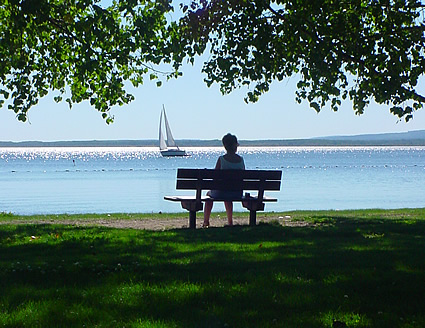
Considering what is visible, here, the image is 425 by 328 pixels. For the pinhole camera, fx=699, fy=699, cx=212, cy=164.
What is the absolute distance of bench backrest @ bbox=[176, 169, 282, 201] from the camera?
13.1m

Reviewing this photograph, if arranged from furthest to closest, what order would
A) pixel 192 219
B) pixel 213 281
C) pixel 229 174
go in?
pixel 192 219 → pixel 229 174 → pixel 213 281

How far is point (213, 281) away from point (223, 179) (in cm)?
605

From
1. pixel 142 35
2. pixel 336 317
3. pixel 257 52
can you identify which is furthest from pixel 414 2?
pixel 336 317

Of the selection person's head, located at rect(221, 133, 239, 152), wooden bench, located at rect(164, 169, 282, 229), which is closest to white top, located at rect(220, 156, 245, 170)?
person's head, located at rect(221, 133, 239, 152)

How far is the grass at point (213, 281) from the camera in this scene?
19.4 ft

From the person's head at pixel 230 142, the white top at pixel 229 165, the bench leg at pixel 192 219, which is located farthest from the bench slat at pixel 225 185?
the person's head at pixel 230 142

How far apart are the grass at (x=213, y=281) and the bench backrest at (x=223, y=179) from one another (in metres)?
1.98

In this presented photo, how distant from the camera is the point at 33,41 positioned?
55.7ft

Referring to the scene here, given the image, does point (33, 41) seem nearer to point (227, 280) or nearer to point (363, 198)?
point (227, 280)

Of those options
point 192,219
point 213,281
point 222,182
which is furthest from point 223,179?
point 213,281

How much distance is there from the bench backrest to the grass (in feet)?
6.51

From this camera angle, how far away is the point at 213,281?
7.27 m

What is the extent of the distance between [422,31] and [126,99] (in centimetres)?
751

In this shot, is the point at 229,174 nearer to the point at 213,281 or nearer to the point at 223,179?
the point at 223,179
